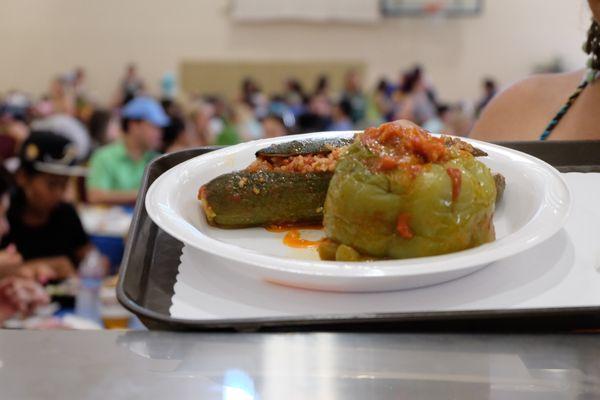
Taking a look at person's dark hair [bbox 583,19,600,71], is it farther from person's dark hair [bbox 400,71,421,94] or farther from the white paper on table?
person's dark hair [bbox 400,71,421,94]

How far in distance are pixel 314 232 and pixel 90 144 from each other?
668 cm

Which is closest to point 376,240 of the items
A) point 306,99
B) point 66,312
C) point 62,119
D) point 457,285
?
point 457,285

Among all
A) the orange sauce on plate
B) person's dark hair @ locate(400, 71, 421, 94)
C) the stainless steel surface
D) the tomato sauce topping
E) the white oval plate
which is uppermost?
the tomato sauce topping

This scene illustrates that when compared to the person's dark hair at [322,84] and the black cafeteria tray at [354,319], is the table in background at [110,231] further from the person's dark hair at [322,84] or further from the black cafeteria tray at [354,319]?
the person's dark hair at [322,84]

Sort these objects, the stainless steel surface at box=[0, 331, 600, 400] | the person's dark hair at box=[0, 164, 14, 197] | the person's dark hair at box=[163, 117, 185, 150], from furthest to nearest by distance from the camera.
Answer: the person's dark hair at box=[163, 117, 185, 150] → the person's dark hair at box=[0, 164, 14, 197] → the stainless steel surface at box=[0, 331, 600, 400]

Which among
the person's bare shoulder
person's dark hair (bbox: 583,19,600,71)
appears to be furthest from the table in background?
person's dark hair (bbox: 583,19,600,71)

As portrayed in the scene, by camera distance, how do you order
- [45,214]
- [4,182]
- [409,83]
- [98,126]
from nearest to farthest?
[4,182], [45,214], [98,126], [409,83]

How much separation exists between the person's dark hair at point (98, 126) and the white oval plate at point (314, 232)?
689cm

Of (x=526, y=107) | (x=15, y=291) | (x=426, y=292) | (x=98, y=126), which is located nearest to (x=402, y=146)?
(x=426, y=292)

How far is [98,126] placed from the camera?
25.1 feet

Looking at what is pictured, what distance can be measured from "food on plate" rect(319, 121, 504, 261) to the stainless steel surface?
0.15 meters

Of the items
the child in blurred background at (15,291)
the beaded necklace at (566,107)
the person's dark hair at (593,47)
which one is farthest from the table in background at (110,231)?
the person's dark hair at (593,47)

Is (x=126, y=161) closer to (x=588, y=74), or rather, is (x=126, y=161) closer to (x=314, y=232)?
(x=588, y=74)

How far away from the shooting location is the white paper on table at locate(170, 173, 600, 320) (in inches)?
26.9
